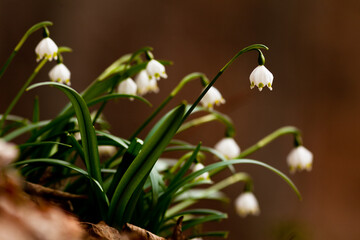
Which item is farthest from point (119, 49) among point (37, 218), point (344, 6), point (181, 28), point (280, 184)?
point (37, 218)

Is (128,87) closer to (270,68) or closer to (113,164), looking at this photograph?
(113,164)

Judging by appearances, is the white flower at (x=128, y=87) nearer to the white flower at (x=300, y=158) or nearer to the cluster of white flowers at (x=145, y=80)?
the cluster of white flowers at (x=145, y=80)

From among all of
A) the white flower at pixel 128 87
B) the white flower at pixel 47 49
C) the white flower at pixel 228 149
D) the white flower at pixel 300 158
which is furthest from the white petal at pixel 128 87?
the white flower at pixel 300 158

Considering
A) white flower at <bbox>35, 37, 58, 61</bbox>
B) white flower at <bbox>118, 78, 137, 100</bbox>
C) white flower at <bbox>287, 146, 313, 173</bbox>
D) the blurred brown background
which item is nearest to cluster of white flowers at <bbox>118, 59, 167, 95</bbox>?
white flower at <bbox>118, 78, 137, 100</bbox>

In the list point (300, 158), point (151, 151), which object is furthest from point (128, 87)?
point (300, 158)

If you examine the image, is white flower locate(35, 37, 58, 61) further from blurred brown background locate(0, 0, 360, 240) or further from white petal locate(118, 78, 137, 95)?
blurred brown background locate(0, 0, 360, 240)

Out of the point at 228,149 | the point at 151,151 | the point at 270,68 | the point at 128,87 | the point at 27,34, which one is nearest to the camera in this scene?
the point at 151,151
